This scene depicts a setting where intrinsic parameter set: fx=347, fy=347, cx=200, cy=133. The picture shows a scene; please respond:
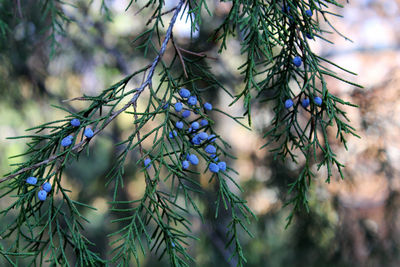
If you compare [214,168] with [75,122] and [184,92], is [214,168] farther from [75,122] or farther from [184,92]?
[75,122]

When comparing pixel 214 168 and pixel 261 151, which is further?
pixel 261 151

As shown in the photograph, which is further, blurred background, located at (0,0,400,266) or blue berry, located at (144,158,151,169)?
blurred background, located at (0,0,400,266)

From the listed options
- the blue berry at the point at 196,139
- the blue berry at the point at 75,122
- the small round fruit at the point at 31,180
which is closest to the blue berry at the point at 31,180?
the small round fruit at the point at 31,180

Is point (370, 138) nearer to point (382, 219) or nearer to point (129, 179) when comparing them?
point (382, 219)

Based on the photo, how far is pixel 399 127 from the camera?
215 centimetres

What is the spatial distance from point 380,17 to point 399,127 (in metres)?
2.60

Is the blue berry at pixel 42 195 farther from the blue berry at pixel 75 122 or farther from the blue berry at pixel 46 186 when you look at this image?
the blue berry at pixel 75 122

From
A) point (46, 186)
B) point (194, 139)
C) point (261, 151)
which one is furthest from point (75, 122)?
point (261, 151)

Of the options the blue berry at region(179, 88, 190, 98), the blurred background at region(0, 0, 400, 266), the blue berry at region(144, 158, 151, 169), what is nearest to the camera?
the blue berry at region(144, 158, 151, 169)

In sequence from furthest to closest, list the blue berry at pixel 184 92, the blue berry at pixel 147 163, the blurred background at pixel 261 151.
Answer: the blurred background at pixel 261 151, the blue berry at pixel 184 92, the blue berry at pixel 147 163

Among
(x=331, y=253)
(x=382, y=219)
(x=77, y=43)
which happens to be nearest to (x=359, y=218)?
(x=382, y=219)

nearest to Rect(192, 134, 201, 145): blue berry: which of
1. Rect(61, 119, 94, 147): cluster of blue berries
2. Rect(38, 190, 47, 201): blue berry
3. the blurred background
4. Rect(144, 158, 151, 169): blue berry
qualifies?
Rect(144, 158, 151, 169): blue berry

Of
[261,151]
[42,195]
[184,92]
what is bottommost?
[42,195]

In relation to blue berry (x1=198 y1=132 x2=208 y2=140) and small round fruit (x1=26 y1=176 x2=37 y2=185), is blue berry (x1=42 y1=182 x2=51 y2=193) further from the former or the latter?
blue berry (x1=198 y1=132 x2=208 y2=140)
